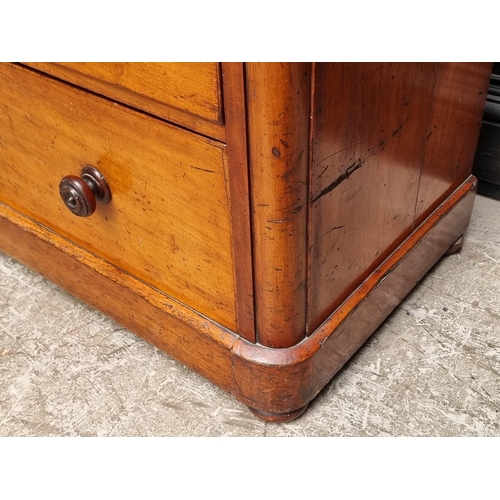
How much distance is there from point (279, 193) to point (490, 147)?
920 mm

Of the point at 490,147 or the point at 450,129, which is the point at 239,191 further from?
the point at 490,147

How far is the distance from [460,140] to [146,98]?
2.07ft

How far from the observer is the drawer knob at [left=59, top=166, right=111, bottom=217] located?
3.49 ft

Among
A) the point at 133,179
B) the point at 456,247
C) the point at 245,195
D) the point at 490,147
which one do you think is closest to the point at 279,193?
the point at 245,195

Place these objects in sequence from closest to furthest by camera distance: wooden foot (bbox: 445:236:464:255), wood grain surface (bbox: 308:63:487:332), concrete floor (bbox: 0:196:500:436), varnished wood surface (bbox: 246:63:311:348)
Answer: varnished wood surface (bbox: 246:63:311:348) < wood grain surface (bbox: 308:63:487:332) < concrete floor (bbox: 0:196:500:436) < wooden foot (bbox: 445:236:464:255)

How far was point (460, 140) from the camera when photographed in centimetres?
126

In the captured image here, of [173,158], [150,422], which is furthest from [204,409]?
[173,158]

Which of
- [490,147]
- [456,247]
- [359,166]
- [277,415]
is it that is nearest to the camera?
[359,166]

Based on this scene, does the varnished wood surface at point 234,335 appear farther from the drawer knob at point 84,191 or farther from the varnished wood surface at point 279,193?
the drawer knob at point 84,191

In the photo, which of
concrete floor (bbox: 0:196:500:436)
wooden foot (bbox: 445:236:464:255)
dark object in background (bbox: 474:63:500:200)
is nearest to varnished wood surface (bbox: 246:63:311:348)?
concrete floor (bbox: 0:196:500:436)

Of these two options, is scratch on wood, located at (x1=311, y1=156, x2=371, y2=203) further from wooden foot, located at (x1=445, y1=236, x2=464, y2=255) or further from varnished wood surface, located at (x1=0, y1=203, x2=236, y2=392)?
wooden foot, located at (x1=445, y1=236, x2=464, y2=255)

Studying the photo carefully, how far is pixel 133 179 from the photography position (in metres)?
1.03

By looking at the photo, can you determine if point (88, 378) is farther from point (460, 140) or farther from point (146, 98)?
point (460, 140)

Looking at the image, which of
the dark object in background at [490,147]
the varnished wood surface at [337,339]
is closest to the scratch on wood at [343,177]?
the varnished wood surface at [337,339]
